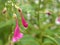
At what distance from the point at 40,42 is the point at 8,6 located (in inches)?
22.5

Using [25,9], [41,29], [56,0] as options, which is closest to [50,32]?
[41,29]

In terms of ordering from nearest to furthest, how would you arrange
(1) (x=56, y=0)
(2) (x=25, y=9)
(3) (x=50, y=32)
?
(2) (x=25, y=9) < (3) (x=50, y=32) < (1) (x=56, y=0)

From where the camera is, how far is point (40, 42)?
→ 2.25 m

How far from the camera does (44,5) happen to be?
9.46ft

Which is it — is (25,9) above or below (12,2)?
above

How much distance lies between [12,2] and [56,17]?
3.90 feet

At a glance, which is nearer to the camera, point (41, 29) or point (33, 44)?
point (33, 44)

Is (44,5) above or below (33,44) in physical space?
above

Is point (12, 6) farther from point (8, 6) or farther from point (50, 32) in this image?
point (50, 32)

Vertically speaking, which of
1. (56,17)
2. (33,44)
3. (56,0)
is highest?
(56,0)

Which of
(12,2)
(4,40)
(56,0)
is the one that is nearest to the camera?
(12,2)

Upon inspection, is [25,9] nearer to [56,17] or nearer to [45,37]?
[45,37]

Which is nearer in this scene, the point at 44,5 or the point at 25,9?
the point at 25,9

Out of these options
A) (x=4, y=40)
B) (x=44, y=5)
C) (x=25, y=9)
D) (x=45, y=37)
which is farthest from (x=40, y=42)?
(x=44, y=5)
